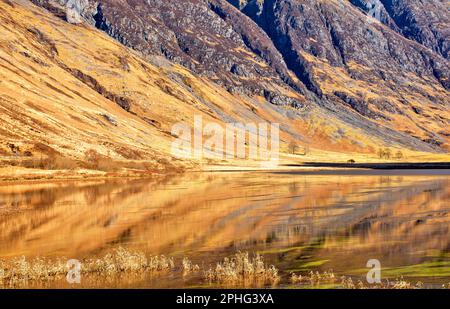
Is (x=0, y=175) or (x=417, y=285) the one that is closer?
(x=417, y=285)

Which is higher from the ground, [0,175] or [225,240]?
[0,175]

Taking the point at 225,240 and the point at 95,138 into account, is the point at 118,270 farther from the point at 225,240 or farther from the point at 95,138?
the point at 95,138

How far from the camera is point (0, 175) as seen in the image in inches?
4033

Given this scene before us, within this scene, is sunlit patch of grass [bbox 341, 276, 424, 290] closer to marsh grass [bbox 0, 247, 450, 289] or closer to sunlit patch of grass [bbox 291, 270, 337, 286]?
marsh grass [bbox 0, 247, 450, 289]

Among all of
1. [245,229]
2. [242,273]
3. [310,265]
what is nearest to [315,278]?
[310,265]

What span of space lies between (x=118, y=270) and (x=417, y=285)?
1446 cm

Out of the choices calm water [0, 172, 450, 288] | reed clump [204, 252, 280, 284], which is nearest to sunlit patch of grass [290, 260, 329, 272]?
calm water [0, 172, 450, 288]

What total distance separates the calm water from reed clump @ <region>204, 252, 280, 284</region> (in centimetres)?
75

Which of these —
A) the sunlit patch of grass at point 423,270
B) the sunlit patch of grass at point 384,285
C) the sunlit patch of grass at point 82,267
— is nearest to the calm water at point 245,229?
the sunlit patch of grass at point 423,270

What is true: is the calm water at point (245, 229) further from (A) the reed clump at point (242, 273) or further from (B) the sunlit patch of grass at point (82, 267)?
(B) the sunlit patch of grass at point (82, 267)

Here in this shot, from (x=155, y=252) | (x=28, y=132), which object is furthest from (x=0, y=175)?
(x=155, y=252)

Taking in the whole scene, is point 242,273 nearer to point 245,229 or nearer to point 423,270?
point 423,270

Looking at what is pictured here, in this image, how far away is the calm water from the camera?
3059 centimetres

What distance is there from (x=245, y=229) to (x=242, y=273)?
16.6 meters
